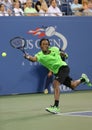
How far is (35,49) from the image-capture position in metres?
11.6

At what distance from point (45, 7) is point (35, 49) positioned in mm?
1783

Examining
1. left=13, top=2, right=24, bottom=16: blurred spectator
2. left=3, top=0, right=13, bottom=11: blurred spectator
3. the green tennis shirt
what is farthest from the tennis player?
left=3, top=0, right=13, bottom=11: blurred spectator

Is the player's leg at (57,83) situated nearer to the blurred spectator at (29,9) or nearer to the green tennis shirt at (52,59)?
the green tennis shirt at (52,59)

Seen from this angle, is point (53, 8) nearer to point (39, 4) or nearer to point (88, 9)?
point (39, 4)

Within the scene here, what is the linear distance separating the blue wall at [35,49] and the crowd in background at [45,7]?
441 mm

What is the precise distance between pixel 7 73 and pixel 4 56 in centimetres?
48

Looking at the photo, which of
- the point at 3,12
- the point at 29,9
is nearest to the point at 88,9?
the point at 29,9

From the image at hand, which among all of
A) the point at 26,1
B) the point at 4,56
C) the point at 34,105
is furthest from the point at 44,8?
the point at 34,105

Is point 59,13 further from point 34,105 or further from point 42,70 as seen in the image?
point 34,105

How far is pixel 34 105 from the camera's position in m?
9.79

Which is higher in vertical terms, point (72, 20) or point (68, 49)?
point (72, 20)

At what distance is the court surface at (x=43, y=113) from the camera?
7.49 m

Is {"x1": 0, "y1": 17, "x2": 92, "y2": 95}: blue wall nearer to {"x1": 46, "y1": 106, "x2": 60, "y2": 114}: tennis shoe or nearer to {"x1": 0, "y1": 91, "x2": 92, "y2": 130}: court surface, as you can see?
{"x1": 0, "y1": 91, "x2": 92, "y2": 130}: court surface

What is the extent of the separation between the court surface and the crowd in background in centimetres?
249
